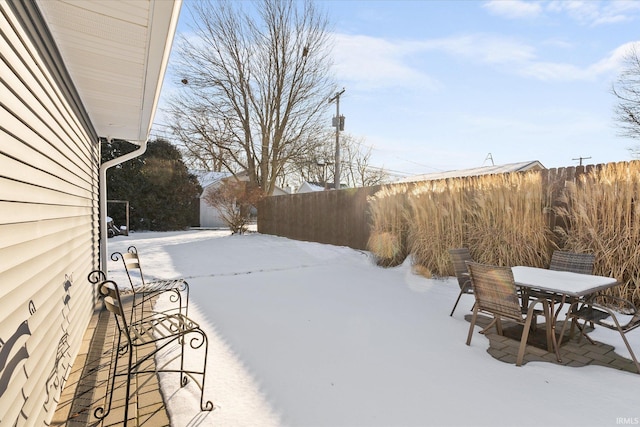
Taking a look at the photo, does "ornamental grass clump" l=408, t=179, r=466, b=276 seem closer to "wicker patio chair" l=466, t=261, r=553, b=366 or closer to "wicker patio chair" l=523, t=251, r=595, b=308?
"wicker patio chair" l=523, t=251, r=595, b=308

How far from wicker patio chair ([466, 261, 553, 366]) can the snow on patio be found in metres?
0.29

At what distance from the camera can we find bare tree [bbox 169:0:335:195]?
514 inches

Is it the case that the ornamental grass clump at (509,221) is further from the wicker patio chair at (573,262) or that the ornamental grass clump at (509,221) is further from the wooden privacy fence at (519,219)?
the wicker patio chair at (573,262)

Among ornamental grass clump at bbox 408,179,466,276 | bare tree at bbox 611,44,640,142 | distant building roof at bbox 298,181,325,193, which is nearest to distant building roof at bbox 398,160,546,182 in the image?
bare tree at bbox 611,44,640,142

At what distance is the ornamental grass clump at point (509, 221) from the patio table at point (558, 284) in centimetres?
142

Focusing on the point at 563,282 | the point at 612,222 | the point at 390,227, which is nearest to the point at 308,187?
the point at 390,227

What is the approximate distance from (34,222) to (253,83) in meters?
13.1

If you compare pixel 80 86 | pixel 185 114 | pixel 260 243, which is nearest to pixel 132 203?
pixel 185 114

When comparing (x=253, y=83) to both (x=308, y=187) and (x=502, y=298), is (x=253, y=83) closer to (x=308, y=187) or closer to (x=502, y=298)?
(x=502, y=298)

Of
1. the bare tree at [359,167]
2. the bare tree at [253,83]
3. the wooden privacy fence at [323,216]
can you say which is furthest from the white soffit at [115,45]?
the bare tree at [359,167]

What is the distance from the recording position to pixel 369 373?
2299mm

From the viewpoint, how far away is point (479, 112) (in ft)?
33.1

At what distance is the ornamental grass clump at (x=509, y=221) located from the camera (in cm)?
437

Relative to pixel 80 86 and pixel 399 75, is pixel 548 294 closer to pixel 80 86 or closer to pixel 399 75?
pixel 80 86
